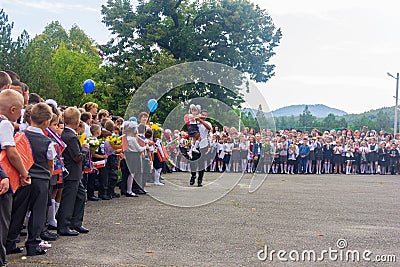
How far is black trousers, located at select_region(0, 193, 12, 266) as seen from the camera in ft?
19.5

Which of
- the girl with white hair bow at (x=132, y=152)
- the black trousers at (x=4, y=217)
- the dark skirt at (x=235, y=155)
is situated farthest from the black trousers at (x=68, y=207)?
the dark skirt at (x=235, y=155)

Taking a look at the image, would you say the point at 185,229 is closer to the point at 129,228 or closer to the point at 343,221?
the point at 129,228

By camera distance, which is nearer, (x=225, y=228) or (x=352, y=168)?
(x=225, y=228)

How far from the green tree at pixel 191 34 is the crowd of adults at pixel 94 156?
979cm

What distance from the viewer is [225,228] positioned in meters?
8.79

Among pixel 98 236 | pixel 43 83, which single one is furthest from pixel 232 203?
pixel 43 83

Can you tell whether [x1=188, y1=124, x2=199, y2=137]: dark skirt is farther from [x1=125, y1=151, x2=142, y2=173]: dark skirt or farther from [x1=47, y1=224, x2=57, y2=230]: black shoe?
[x1=47, y1=224, x2=57, y2=230]: black shoe

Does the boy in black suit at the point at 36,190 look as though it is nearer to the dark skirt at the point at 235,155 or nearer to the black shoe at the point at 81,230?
the black shoe at the point at 81,230

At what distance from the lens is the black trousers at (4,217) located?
19.5 ft

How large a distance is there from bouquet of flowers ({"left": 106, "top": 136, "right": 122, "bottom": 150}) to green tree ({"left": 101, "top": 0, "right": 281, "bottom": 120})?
73.7 feet

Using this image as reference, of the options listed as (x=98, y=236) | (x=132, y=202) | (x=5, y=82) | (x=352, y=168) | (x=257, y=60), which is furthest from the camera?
(x=257, y=60)

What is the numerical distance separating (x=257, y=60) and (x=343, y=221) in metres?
30.8

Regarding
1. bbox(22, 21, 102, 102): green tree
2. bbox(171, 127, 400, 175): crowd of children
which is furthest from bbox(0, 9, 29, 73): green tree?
bbox(171, 127, 400, 175): crowd of children

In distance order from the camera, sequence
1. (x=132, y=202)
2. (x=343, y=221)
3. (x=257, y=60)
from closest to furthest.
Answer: (x=343, y=221), (x=132, y=202), (x=257, y=60)
